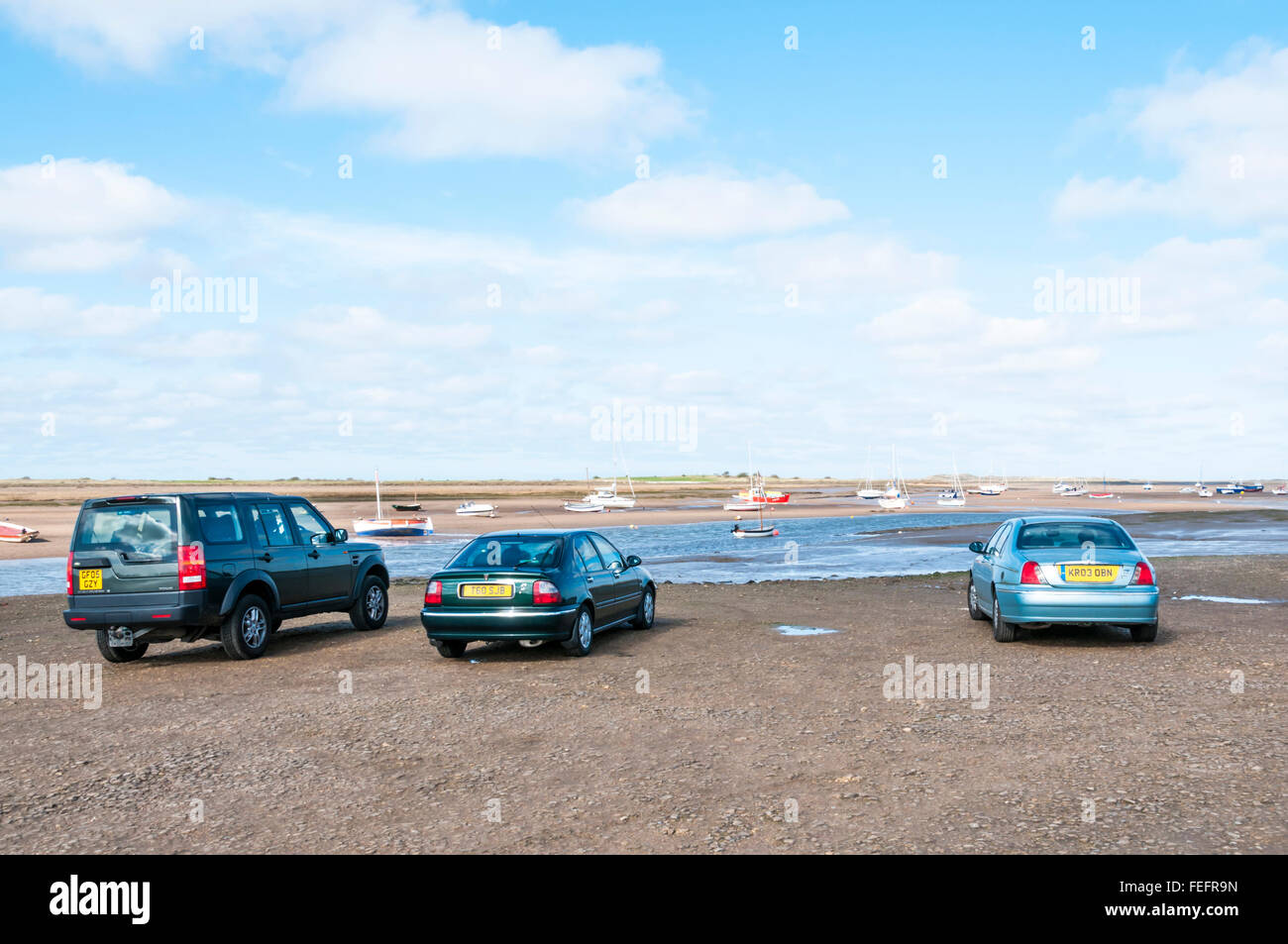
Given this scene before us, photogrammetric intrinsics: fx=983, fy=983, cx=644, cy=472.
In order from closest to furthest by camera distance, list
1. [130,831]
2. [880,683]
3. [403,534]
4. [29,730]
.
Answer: [130,831]
[29,730]
[880,683]
[403,534]

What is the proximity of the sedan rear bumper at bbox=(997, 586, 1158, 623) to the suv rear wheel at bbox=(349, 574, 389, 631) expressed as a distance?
31.7 ft

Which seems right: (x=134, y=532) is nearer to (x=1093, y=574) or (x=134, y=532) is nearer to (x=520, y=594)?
(x=520, y=594)

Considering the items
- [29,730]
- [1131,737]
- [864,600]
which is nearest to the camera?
[1131,737]

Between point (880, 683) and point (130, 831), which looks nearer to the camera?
point (130, 831)

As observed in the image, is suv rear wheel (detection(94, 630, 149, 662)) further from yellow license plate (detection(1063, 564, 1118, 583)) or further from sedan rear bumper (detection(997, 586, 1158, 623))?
yellow license plate (detection(1063, 564, 1118, 583))

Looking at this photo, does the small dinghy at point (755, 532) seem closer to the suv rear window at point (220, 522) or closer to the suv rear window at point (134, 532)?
the suv rear window at point (220, 522)

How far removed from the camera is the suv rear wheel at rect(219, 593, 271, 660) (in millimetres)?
12227

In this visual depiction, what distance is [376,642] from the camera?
13984 millimetres

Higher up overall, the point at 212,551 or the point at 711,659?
the point at 212,551

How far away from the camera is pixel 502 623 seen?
1171 cm
